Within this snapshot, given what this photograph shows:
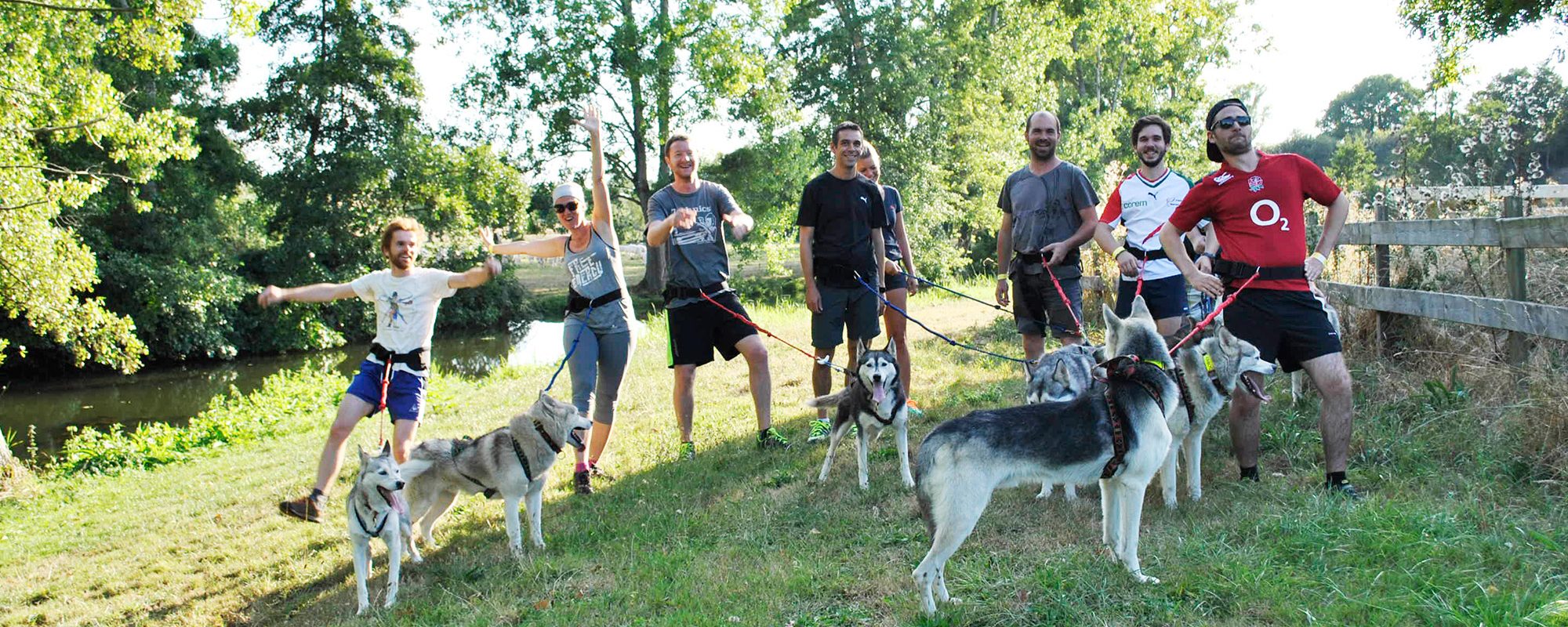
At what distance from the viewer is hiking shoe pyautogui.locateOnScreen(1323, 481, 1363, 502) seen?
435 cm

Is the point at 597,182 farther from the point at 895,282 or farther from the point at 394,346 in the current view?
the point at 895,282

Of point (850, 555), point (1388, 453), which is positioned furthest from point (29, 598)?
point (1388, 453)

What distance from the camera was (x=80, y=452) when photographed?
11.6 metres

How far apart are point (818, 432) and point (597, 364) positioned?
1.81 metres

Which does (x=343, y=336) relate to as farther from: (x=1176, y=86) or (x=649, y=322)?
(x=1176, y=86)

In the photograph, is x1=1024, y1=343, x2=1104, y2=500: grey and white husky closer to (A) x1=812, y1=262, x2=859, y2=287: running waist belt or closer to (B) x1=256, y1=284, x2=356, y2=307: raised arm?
(A) x1=812, y1=262, x2=859, y2=287: running waist belt

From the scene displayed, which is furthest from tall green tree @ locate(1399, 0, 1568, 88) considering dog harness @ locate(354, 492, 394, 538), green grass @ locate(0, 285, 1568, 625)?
dog harness @ locate(354, 492, 394, 538)

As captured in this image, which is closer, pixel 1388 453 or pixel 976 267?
pixel 1388 453

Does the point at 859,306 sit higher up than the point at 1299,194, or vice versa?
the point at 1299,194

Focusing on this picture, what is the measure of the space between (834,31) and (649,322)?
15582mm

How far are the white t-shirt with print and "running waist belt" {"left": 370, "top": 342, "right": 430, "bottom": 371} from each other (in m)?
0.02

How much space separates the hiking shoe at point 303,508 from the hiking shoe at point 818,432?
3358mm

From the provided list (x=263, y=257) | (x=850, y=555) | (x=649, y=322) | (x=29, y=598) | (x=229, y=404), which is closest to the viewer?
(x=850, y=555)

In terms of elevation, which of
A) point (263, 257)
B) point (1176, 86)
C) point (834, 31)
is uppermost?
point (834, 31)
